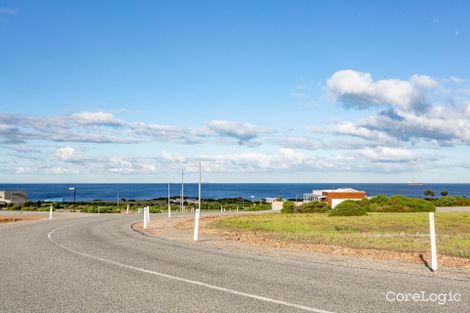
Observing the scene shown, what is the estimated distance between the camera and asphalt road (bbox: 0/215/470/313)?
701 centimetres

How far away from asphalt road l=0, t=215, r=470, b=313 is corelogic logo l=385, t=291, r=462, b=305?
12 cm

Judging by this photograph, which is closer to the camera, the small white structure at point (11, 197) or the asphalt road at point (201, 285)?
the asphalt road at point (201, 285)

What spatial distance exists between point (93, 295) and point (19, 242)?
441 inches

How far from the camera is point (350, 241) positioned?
18.3 m

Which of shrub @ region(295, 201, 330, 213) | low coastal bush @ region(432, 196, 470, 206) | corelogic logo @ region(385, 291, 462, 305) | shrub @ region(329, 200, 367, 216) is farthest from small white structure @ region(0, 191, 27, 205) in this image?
corelogic logo @ region(385, 291, 462, 305)

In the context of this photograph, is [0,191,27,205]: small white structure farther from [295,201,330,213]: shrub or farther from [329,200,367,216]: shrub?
[329,200,367,216]: shrub

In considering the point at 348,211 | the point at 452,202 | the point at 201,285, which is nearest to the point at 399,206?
the point at 348,211

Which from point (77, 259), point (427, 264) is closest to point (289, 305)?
point (427, 264)

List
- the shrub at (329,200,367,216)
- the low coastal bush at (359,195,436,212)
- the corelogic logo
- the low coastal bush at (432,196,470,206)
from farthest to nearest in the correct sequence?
the low coastal bush at (432,196,470,206) → the low coastal bush at (359,195,436,212) → the shrub at (329,200,367,216) → the corelogic logo

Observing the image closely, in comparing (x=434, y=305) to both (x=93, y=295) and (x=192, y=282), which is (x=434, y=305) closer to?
(x=192, y=282)

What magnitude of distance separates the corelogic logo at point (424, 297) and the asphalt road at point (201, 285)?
12 cm

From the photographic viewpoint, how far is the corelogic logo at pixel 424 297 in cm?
730

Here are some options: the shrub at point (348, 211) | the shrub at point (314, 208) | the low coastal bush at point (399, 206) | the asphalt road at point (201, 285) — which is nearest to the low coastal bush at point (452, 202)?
the low coastal bush at point (399, 206)

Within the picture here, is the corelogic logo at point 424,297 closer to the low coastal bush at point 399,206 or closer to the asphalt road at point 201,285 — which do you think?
the asphalt road at point 201,285
